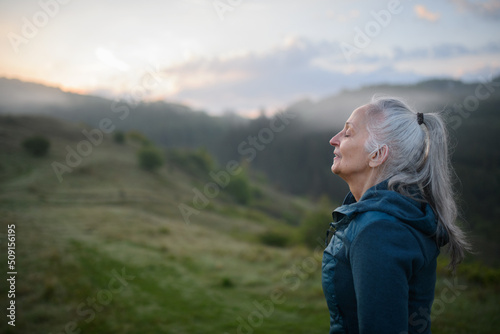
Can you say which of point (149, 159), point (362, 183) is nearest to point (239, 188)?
point (149, 159)

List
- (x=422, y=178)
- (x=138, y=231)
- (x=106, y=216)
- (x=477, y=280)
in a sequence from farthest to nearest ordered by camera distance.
Answer: 1. (x=106, y=216)
2. (x=138, y=231)
3. (x=477, y=280)
4. (x=422, y=178)

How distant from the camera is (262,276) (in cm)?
1155

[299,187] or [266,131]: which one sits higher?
[266,131]

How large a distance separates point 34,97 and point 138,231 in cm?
12129

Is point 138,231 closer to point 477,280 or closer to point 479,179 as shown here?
point 477,280

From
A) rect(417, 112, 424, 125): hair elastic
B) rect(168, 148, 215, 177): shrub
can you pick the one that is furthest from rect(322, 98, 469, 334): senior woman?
rect(168, 148, 215, 177): shrub

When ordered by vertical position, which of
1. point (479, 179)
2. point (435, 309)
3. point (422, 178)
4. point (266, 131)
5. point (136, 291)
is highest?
point (266, 131)

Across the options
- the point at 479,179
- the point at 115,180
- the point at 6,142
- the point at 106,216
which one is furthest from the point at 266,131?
the point at 106,216

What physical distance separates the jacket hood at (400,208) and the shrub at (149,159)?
180 ft

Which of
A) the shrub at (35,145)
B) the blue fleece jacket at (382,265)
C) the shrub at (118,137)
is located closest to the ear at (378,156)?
the blue fleece jacket at (382,265)

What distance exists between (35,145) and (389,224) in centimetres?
4560

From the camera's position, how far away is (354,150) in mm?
1764

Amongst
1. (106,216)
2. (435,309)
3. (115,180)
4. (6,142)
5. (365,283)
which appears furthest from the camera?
(115,180)

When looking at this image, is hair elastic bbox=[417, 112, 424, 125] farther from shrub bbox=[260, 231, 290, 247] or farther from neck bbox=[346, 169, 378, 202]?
shrub bbox=[260, 231, 290, 247]
